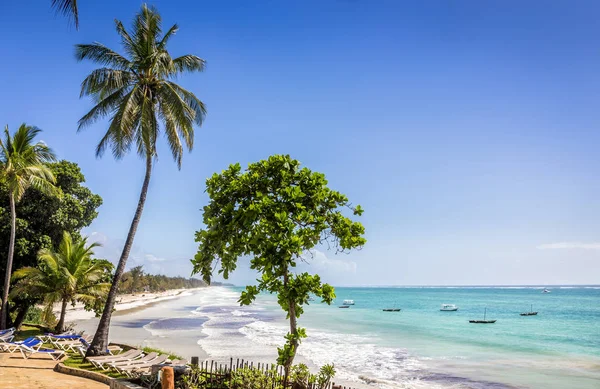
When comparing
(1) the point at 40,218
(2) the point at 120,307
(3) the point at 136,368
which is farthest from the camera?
→ (2) the point at 120,307

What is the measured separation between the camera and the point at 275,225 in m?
7.96

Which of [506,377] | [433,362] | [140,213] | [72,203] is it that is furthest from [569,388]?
[72,203]

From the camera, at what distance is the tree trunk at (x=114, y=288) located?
13.5 meters

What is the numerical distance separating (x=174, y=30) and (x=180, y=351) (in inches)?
638

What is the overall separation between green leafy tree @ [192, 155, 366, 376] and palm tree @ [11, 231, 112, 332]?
1337 cm

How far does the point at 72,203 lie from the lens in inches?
846

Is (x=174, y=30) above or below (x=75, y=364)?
above

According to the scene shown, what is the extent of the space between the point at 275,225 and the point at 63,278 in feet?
49.5

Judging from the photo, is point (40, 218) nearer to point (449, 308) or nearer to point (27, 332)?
point (27, 332)

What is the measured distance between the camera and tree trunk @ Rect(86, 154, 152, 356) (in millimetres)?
13508

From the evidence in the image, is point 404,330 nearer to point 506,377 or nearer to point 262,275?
point 506,377

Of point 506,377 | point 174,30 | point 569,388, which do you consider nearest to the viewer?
point 174,30

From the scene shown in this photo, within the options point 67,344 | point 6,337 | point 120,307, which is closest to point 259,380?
point 67,344

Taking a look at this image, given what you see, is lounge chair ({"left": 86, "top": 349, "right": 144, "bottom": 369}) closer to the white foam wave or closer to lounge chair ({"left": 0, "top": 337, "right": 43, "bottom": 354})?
lounge chair ({"left": 0, "top": 337, "right": 43, "bottom": 354})
